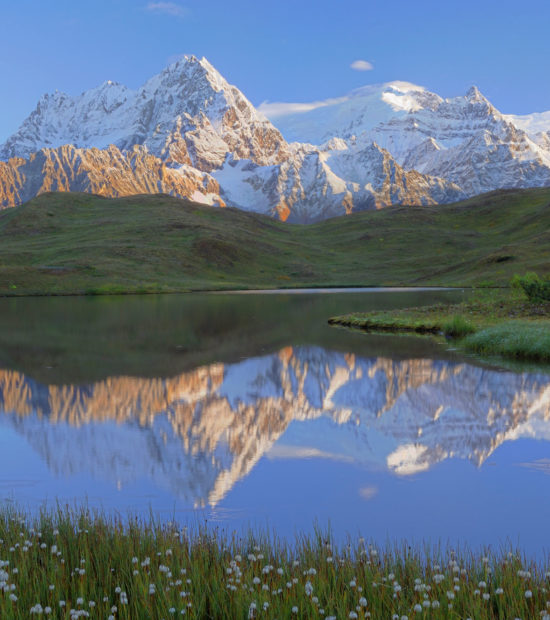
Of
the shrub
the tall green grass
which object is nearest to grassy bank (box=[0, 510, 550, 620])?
the tall green grass

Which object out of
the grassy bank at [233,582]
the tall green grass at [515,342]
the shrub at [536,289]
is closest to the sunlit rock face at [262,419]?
the grassy bank at [233,582]

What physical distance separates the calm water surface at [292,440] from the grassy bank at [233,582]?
2658 mm

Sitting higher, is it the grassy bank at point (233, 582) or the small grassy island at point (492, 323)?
the small grassy island at point (492, 323)

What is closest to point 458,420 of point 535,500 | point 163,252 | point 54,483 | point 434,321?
point 535,500

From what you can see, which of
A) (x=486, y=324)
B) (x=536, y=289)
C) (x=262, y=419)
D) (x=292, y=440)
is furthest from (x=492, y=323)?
(x=292, y=440)

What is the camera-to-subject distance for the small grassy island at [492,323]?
35156 millimetres

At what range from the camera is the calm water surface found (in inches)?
517

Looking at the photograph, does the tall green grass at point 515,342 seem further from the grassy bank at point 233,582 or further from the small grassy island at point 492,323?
the grassy bank at point 233,582

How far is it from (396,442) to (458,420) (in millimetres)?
3396

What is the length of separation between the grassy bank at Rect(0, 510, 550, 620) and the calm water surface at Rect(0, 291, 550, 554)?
2658 mm

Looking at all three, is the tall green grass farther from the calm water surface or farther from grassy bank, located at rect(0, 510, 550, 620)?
grassy bank, located at rect(0, 510, 550, 620)

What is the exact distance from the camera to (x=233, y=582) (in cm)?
834

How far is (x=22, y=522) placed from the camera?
36.0ft

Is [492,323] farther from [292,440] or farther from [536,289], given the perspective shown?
[292,440]
